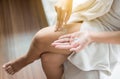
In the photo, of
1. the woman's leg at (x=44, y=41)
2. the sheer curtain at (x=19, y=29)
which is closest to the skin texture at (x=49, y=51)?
the woman's leg at (x=44, y=41)

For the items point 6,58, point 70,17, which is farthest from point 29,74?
point 70,17

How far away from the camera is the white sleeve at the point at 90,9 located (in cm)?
88

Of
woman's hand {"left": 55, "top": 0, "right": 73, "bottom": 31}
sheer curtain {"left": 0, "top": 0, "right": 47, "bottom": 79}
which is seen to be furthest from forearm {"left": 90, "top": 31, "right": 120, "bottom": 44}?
sheer curtain {"left": 0, "top": 0, "right": 47, "bottom": 79}

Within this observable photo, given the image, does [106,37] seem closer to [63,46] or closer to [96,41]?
[96,41]

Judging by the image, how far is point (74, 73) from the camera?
94cm

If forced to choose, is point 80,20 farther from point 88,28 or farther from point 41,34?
point 41,34

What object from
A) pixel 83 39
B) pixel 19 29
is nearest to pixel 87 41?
pixel 83 39

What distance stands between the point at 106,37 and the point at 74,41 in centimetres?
12

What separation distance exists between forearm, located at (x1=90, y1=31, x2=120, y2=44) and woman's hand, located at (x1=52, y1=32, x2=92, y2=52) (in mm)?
20

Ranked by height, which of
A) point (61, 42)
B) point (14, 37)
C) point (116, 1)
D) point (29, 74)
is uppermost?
point (116, 1)

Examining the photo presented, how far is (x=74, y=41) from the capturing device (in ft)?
2.84

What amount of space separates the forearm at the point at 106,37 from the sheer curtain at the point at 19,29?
1.91 ft

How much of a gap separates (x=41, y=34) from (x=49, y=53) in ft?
0.29

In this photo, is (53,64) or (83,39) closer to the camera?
(83,39)
